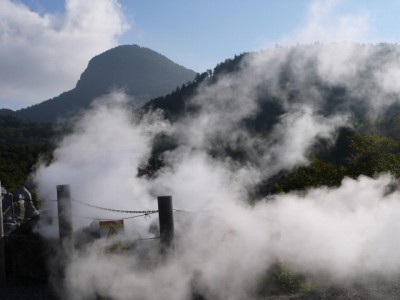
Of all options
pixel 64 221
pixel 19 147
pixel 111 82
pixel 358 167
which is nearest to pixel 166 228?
pixel 64 221

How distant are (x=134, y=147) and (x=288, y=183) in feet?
22.5

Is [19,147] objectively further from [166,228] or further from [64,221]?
[166,228]

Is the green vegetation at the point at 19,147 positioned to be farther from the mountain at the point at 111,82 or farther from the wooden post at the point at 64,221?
the mountain at the point at 111,82

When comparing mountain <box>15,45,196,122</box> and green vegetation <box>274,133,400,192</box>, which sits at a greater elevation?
mountain <box>15,45,196,122</box>

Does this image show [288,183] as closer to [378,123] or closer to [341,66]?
[378,123]

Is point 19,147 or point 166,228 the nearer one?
point 166,228

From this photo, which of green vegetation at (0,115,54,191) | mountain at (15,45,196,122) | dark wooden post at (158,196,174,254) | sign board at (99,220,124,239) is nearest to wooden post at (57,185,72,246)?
sign board at (99,220,124,239)

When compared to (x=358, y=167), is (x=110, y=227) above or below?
below

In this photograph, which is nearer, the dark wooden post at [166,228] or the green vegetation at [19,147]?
the dark wooden post at [166,228]

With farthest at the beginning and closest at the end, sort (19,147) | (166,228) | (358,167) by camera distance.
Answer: (19,147)
(358,167)
(166,228)

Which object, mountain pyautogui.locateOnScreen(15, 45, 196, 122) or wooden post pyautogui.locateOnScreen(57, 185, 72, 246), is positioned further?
mountain pyautogui.locateOnScreen(15, 45, 196, 122)

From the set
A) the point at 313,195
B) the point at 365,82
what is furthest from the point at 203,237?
the point at 365,82

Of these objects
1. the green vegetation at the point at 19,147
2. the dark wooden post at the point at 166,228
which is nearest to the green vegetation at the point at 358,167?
the dark wooden post at the point at 166,228

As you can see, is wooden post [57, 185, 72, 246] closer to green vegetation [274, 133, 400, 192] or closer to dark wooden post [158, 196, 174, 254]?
dark wooden post [158, 196, 174, 254]
